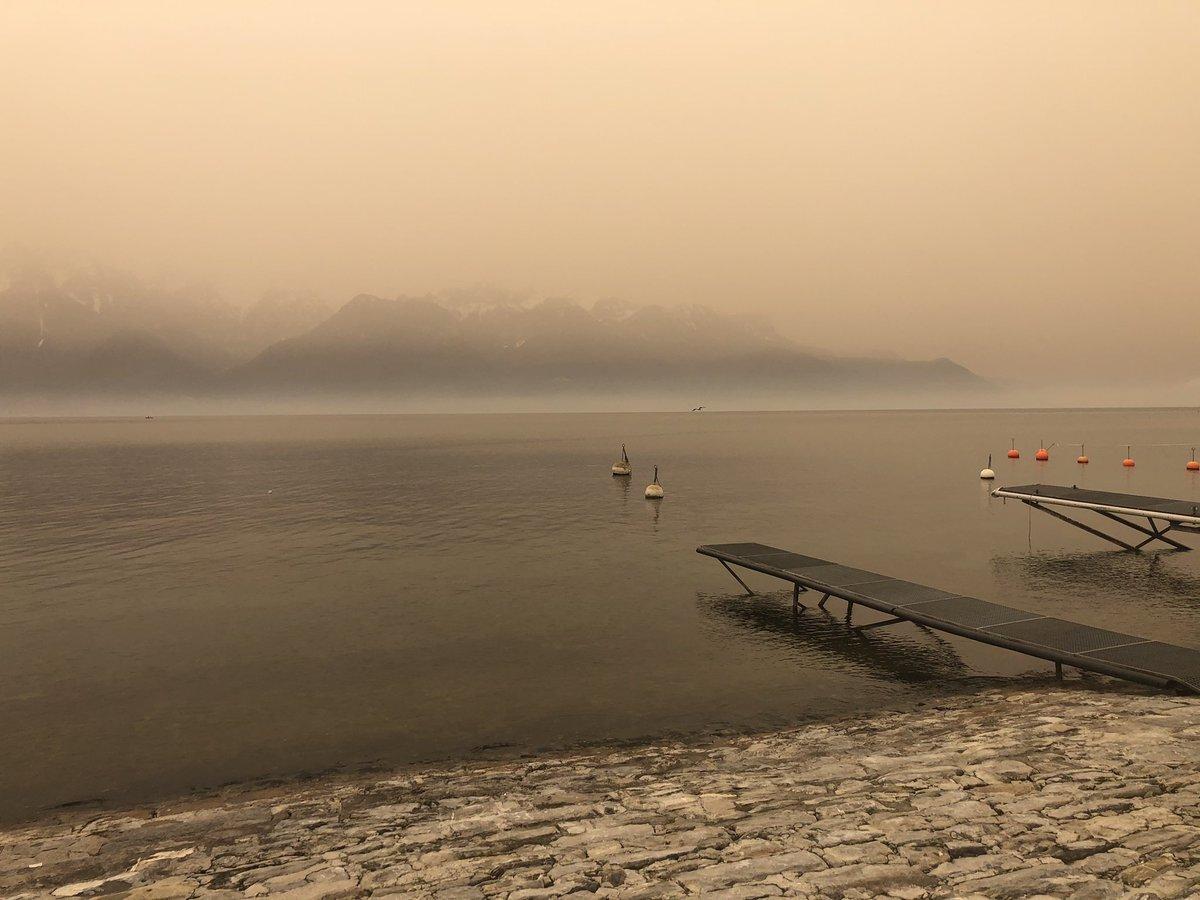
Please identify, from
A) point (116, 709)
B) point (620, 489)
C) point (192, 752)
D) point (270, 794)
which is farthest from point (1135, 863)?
point (620, 489)

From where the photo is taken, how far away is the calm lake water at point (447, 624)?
758 inches

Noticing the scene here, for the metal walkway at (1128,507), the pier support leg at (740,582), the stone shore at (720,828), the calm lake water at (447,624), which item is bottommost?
the calm lake water at (447,624)

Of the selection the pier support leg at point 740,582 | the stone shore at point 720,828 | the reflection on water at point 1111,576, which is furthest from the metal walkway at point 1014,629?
the reflection on water at point 1111,576

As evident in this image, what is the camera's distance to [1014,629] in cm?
2167

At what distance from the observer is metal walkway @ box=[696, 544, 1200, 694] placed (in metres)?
18.5

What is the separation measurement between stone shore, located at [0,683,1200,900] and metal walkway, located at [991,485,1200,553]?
26.8 meters

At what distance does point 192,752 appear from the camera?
18.2 metres

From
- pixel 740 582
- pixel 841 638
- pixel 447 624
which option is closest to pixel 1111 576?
pixel 740 582

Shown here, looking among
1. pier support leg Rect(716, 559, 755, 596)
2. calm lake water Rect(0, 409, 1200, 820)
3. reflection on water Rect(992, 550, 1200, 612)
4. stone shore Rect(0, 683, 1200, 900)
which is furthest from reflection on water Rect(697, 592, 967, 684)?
reflection on water Rect(992, 550, 1200, 612)

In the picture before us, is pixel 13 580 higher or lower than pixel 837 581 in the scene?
lower

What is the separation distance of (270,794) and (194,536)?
42738 mm

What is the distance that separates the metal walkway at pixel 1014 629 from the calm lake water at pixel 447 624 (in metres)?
1.68

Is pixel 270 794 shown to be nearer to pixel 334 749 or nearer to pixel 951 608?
pixel 334 749

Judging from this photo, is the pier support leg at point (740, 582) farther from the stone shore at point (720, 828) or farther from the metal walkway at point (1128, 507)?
the metal walkway at point (1128, 507)
